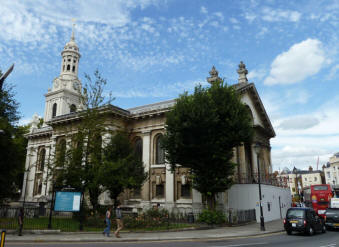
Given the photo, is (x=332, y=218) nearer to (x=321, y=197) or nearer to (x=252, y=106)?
(x=321, y=197)

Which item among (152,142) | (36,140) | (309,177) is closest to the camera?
(152,142)

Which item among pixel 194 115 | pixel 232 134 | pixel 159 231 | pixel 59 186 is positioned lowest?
pixel 159 231

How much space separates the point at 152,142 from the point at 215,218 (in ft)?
42.3

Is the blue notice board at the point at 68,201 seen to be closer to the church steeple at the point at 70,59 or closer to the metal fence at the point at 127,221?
the metal fence at the point at 127,221

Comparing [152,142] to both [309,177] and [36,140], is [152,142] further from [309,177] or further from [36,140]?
[309,177]

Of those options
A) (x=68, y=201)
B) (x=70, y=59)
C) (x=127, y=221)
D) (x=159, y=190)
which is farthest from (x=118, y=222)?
(x=70, y=59)

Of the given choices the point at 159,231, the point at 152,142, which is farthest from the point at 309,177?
the point at 159,231

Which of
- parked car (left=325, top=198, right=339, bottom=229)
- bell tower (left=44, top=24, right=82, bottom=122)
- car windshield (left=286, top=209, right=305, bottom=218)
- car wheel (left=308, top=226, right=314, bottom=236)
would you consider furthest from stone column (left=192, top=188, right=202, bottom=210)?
bell tower (left=44, top=24, right=82, bottom=122)

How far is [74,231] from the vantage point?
55.0 ft

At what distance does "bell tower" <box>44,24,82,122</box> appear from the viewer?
2222 inches

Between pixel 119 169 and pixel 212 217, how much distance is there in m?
8.29

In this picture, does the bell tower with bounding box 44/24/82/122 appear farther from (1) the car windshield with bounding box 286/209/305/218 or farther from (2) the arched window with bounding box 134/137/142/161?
(1) the car windshield with bounding box 286/209/305/218

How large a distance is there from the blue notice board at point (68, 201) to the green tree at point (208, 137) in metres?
8.72

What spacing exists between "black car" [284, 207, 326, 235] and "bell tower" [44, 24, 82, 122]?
46676mm
